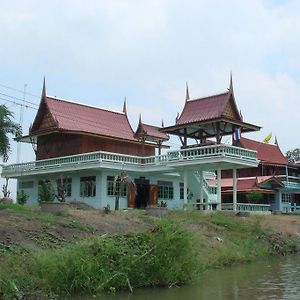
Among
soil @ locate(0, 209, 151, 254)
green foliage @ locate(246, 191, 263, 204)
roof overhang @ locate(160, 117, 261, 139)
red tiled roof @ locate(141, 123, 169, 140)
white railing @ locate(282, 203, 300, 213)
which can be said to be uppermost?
red tiled roof @ locate(141, 123, 169, 140)

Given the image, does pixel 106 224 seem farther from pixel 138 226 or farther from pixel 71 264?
pixel 71 264

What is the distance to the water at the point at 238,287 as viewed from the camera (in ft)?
45.7

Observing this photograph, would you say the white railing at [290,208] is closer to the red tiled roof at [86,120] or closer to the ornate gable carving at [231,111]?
the red tiled roof at [86,120]

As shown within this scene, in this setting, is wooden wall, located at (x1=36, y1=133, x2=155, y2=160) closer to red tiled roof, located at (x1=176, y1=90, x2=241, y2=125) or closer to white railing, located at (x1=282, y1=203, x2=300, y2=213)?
red tiled roof, located at (x1=176, y1=90, x2=241, y2=125)

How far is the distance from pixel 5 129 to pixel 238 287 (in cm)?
1188

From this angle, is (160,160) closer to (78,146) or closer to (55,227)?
(78,146)

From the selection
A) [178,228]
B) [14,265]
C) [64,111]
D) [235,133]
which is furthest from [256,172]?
[14,265]

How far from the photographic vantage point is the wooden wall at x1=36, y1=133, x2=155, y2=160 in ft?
121

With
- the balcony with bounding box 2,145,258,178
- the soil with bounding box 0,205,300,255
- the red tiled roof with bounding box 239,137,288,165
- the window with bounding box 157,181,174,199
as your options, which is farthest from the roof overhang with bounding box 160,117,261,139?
the red tiled roof with bounding box 239,137,288,165

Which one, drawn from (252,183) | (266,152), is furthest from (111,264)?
(266,152)

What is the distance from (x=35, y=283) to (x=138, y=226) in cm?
933

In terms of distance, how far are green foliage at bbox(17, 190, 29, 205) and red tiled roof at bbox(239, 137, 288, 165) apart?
21566 millimetres

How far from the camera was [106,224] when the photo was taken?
68.2ft

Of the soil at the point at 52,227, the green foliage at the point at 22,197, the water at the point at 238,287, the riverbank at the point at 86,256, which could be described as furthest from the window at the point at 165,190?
the water at the point at 238,287
